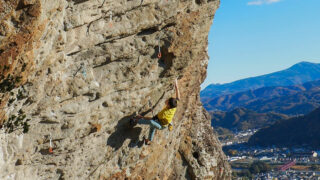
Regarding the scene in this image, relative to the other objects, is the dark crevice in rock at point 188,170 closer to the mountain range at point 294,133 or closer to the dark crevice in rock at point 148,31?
the dark crevice in rock at point 148,31

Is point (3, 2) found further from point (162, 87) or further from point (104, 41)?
point (162, 87)

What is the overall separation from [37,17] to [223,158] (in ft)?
49.2

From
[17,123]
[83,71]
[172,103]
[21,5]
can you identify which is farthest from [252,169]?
[21,5]

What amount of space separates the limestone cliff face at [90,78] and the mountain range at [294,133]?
13374cm

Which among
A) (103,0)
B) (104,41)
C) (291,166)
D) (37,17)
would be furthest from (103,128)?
(291,166)

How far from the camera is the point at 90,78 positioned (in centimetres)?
1109

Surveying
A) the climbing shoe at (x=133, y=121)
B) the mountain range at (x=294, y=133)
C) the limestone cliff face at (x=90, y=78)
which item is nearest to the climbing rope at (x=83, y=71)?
the limestone cliff face at (x=90, y=78)

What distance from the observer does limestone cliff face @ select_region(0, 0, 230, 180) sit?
8.65 meters

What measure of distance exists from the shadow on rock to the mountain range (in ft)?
439

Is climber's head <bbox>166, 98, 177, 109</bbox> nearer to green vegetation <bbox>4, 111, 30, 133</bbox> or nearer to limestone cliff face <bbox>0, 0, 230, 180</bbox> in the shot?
limestone cliff face <bbox>0, 0, 230, 180</bbox>

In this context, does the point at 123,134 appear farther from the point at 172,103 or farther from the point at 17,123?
the point at 17,123

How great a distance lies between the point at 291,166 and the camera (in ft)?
343

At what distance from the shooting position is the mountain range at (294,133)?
459ft

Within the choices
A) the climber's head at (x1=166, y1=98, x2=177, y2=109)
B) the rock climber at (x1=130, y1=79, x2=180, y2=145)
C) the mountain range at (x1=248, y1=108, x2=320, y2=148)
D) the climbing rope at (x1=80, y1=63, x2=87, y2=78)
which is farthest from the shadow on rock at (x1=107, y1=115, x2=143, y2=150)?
the mountain range at (x1=248, y1=108, x2=320, y2=148)
